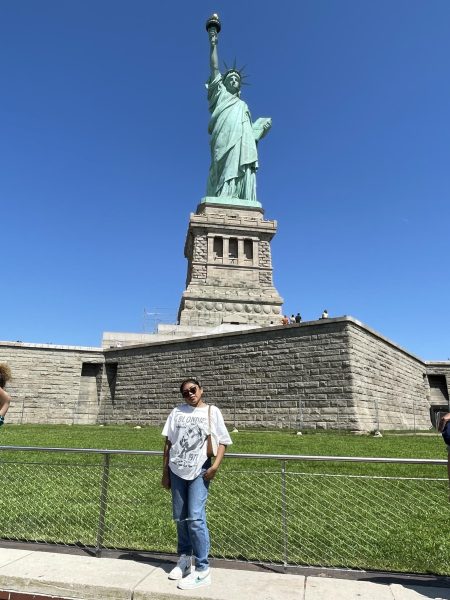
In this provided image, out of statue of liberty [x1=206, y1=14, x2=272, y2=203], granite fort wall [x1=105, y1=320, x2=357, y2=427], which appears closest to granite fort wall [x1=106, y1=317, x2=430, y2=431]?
granite fort wall [x1=105, y1=320, x2=357, y2=427]

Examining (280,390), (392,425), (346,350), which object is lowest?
(392,425)

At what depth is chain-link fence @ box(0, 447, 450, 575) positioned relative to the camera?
4.84m

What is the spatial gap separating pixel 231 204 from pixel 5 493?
34122 mm

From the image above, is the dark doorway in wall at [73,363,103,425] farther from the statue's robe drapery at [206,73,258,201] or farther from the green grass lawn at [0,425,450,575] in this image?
the statue's robe drapery at [206,73,258,201]

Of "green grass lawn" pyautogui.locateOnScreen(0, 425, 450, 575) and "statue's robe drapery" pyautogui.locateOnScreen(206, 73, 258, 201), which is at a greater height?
"statue's robe drapery" pyautogui.locateOnScreen(206, 73, 258, 201)

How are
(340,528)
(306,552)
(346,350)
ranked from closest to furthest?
(306,552) < (340,528) < (346,350)


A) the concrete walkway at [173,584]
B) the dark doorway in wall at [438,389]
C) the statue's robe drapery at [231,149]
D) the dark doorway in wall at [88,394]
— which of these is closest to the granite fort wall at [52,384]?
the dark doorway in wall at [88,394]

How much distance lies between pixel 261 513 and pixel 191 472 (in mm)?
2374

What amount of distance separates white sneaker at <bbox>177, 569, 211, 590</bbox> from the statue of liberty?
3714 centimetres

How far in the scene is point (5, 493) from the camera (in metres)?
7.09

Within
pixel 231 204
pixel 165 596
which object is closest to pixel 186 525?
pixel 165 596

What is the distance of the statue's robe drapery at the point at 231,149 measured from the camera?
135ft

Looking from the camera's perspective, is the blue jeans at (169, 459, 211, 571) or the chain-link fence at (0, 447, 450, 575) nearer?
the blue jeans at (169, 459, 211, 571)

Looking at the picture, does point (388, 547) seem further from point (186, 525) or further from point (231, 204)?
point (231, 204)
